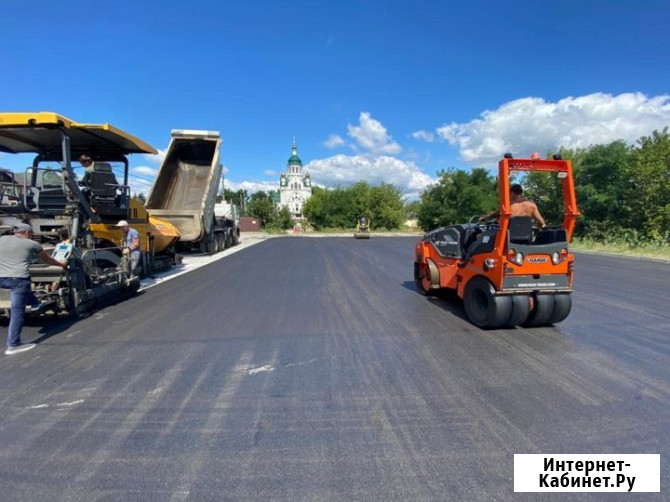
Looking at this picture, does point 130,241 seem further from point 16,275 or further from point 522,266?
point 522,266

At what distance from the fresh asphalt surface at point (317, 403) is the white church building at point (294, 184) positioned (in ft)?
357

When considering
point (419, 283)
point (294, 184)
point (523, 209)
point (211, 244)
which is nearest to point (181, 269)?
point (211, 244)

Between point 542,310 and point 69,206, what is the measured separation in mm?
7138

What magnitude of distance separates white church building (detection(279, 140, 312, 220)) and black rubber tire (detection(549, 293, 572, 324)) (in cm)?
10902

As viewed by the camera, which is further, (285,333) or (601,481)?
(285,333)

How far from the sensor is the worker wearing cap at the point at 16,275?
445 centimetres

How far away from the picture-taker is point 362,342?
15.8 feet

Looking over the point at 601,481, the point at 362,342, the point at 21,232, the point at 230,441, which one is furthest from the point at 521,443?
the point at 21,232

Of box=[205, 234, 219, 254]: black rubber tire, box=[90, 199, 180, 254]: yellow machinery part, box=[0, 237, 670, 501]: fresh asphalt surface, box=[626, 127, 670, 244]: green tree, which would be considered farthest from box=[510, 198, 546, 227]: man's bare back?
box=[626, 127, 670, 244]: green tree

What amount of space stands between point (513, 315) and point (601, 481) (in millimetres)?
2919

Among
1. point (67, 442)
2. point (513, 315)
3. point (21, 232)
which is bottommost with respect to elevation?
point (67, 442)

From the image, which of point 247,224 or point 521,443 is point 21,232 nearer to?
point 521,443

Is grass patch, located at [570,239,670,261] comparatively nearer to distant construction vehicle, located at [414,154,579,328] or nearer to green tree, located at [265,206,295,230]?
distant construction vehicle, located at [414,154,579,328]

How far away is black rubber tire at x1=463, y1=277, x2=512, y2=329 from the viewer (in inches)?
199
